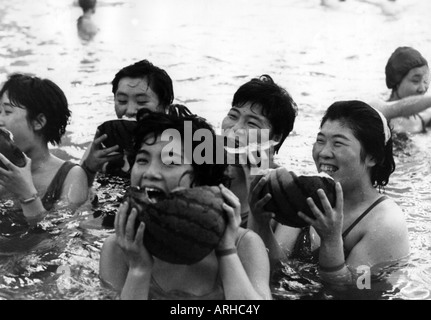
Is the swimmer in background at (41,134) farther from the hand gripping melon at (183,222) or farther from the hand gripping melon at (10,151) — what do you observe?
the hand gripping melon at (183,222)

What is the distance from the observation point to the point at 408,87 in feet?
27.8

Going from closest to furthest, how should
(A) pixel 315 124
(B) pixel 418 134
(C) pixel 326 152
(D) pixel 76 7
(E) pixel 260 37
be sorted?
(C) pixel 326 152 < (B) pixel 418 134 < (A) pixel 315 124 < (E) pixel 260 37 < (D) pixel 76 7

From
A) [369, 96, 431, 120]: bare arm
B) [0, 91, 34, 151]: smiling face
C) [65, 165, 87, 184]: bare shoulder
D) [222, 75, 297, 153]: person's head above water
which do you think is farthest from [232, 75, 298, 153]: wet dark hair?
[369, 96, 431, 120]: bare arm

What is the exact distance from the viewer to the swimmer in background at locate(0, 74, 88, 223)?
562 cm

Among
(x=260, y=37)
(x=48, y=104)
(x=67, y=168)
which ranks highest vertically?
(x=260, y=37)

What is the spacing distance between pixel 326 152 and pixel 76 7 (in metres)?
10.7

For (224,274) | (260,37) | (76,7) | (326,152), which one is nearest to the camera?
(224,274)

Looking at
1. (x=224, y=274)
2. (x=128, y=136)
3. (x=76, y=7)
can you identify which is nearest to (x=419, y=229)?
(x=128, y=136)

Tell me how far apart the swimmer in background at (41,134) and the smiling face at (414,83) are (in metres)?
4.15

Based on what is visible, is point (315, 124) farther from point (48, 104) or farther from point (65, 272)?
point (65, 272)

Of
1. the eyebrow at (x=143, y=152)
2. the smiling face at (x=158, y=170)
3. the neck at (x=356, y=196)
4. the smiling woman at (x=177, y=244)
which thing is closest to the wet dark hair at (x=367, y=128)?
the neck at (x=356, y=196)

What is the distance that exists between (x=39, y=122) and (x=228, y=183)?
1.84 meters

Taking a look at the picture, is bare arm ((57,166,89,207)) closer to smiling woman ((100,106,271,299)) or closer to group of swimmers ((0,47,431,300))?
group of swimmers ((0,47,431,300))

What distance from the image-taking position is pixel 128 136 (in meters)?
5.72
